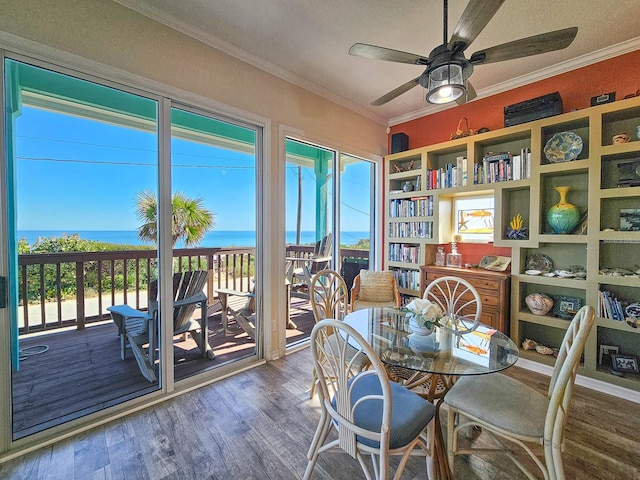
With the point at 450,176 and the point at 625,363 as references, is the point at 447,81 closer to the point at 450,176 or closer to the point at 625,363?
the point at 450,176

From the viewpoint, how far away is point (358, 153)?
12.2 ft

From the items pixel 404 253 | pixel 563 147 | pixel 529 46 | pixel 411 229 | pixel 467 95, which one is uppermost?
pixel 529 46

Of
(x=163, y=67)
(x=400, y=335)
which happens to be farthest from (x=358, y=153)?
(x=400, y=335)

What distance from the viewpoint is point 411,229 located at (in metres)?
3.65

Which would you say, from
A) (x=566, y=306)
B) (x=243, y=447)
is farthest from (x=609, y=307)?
(x=243, y=447)

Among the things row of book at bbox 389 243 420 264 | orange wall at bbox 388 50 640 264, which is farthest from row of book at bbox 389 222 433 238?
orange wall at bbox 388 50 640 264

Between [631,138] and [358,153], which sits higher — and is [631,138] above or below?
below

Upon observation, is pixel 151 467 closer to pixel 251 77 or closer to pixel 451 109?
pixel 251 77

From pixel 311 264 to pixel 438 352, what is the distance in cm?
216

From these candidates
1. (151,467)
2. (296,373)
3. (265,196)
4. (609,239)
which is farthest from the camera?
(265,196)

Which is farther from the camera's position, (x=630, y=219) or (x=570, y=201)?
(x=570, y=201)

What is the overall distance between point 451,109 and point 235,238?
3051 mm

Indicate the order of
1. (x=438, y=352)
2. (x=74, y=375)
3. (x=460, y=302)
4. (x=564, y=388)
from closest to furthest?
(x=564, y=388) → (x=438, y=352) → (x=74, y=375) → (x=460, y=302)

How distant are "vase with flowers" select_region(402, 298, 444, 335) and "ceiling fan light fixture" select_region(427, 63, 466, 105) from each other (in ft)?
4.29
